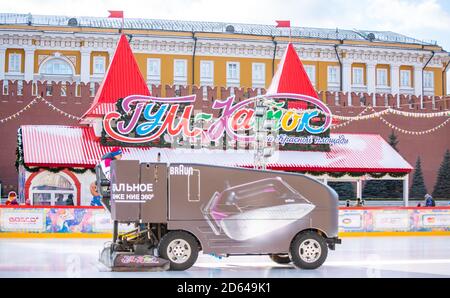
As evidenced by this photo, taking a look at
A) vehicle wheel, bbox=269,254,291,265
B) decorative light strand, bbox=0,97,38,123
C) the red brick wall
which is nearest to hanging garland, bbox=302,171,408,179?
the red brick wall

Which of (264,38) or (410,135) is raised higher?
(264,38)

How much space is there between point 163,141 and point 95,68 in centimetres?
1107

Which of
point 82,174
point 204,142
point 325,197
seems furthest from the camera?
point 204,142

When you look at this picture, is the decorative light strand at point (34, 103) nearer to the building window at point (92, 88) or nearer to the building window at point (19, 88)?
the building window at point (19, 88)

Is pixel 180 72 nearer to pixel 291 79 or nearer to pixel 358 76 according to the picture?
pixel 358 76

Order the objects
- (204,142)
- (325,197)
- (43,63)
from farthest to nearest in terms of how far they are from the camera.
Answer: (43,63)
(204,142)
(325,197)

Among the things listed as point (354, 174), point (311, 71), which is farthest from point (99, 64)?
point (354, 174)

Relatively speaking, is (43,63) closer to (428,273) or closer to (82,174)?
(82,174)

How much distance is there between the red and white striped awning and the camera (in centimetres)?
2497

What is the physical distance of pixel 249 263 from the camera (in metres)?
12.6

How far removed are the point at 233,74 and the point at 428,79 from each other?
987cm

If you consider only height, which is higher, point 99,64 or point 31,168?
point 99,64
